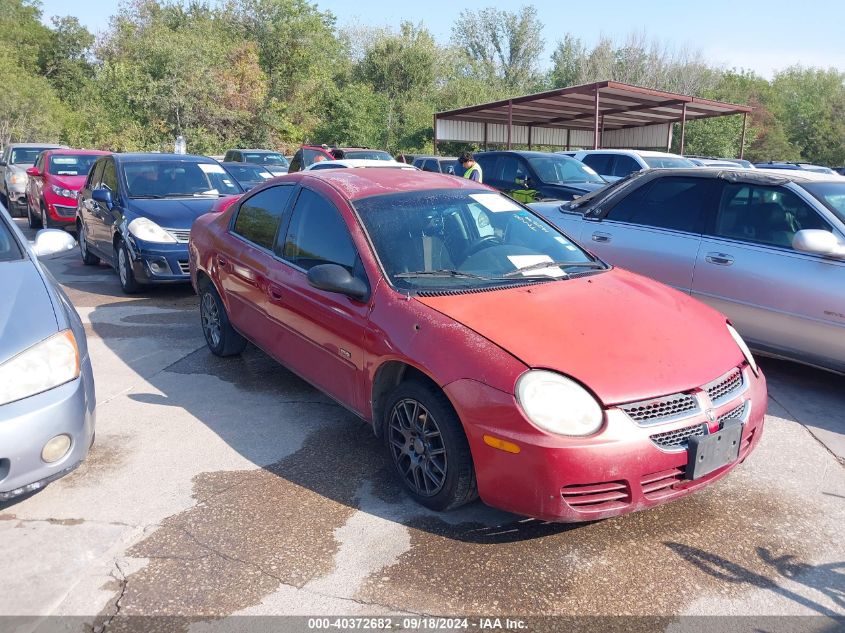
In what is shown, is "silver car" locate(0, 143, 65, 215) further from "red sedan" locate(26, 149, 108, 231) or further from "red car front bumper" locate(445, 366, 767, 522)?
"red car front bumper" locate(445, 366, 767, 522)

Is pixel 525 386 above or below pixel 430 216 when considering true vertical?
below

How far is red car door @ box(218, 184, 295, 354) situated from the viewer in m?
4.76

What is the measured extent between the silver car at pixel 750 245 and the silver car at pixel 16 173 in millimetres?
14204

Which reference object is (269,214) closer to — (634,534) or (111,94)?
(634,534)

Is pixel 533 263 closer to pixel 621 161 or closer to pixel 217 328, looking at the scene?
pixel 217 328

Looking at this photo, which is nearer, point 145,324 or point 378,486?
point 378,486

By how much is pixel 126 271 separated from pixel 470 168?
542 cm

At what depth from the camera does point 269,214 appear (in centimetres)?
494

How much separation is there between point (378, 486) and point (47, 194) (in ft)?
38.1

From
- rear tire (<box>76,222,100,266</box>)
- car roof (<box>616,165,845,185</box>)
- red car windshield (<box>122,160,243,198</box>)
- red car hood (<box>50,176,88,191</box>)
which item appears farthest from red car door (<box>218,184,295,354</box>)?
red car hood (<box>50,176,88,191</box>)

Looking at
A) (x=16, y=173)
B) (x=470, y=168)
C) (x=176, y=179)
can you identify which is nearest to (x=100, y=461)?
(x=176, y=179)

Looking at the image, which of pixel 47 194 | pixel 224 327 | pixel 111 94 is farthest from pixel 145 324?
pixel 111 94

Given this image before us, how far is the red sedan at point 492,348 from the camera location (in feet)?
9.58

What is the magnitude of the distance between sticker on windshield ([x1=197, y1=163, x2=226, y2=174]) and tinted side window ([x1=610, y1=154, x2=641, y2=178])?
779 centimetres
